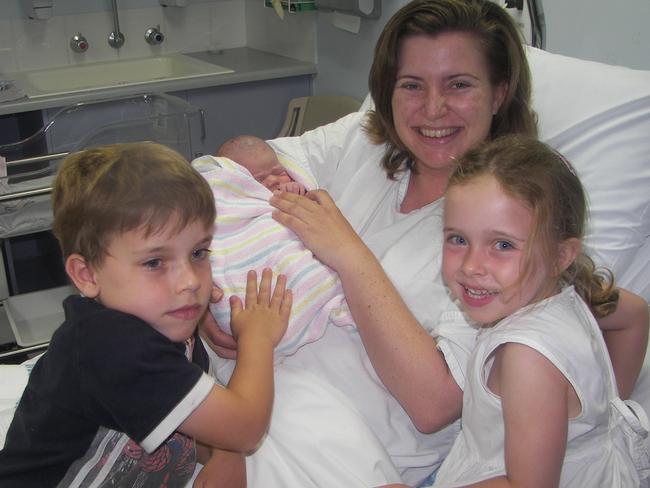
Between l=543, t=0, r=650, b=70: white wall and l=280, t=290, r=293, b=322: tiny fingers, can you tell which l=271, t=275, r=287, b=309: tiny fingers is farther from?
l=543, t=0, r=650, b=70: white wall

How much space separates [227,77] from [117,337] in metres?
2.59

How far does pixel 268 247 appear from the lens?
1454 mm

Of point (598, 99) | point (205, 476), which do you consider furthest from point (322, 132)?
point (205, 476)

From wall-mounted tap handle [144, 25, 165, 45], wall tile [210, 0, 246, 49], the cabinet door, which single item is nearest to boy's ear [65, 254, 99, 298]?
the cabinet door

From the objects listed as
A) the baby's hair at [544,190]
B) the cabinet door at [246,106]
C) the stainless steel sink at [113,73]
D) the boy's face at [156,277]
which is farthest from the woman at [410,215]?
the stainless steel sink at [113,73]

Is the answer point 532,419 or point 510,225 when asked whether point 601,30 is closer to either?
point 510,225

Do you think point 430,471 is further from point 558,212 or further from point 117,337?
point 117,337

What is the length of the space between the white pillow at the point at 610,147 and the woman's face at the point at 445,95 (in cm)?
16

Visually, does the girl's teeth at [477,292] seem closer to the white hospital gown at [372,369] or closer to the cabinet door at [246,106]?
the white hospital gown at [372,369]

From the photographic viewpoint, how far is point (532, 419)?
984 mm

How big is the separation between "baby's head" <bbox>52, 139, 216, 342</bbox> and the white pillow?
804 mm

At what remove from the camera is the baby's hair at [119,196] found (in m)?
1.02

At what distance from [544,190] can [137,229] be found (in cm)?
61

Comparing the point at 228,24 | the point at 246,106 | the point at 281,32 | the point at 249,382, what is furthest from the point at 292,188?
the point at 228,24
